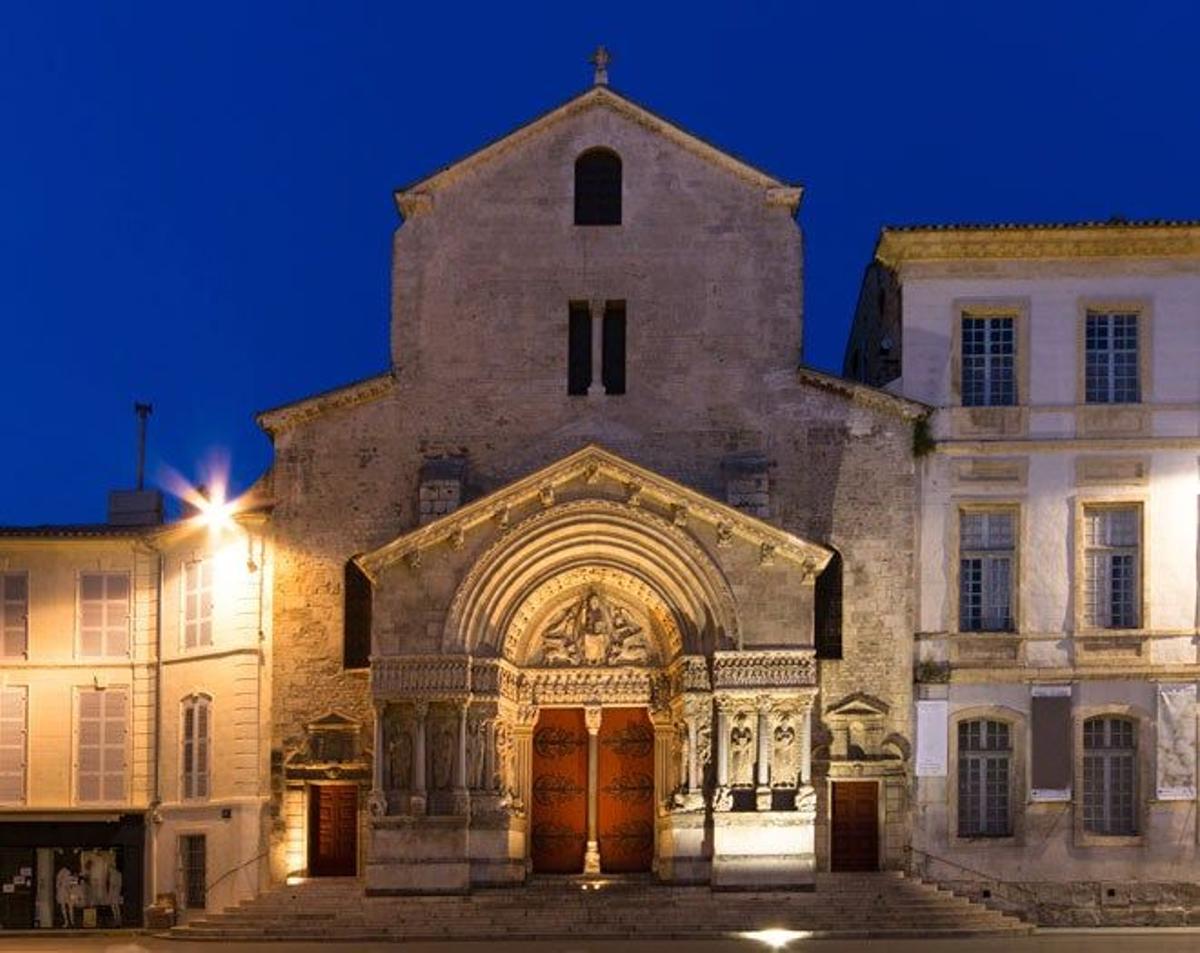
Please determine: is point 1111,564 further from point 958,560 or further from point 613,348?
point 613,348

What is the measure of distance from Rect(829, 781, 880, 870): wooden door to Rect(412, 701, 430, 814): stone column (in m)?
6.45

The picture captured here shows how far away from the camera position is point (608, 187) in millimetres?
34781

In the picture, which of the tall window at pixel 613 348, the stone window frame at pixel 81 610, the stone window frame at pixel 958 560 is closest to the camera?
the stone window frame at pixel 958 560

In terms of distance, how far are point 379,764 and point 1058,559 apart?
36.2ft

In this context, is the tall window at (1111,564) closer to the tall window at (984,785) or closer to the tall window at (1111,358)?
the tall window at (1111,358)

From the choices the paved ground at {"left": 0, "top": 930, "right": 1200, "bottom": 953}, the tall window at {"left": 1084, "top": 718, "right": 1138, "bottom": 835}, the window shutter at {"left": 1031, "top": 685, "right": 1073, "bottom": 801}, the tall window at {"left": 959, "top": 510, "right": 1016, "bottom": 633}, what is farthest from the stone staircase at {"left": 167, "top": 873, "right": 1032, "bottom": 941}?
the tall window at {"left": 959, "top": 510, "right": 1016, "bottom": 633}

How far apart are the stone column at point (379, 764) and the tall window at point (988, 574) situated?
9195mm

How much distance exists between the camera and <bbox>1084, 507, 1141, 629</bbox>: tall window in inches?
1310

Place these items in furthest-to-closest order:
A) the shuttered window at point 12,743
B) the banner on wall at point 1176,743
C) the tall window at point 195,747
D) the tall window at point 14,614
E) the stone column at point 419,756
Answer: the tall window at point 14,614, the shuttered window at point 12,743, the tall window at point 195,747, the banner on wall at point 1176,743, the stone column at point 419,756

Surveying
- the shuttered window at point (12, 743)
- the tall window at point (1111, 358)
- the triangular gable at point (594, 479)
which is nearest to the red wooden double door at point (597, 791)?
the triangular gable at point (594, 479)

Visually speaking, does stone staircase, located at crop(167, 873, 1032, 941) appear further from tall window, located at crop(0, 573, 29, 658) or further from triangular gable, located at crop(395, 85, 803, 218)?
triangular gable, located at crop(395, 85, 803, 218)

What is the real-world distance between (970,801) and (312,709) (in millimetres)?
10521

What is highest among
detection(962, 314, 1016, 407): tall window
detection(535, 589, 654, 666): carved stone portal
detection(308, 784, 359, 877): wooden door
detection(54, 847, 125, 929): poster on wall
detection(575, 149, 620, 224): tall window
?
detection(575, 149, 620, 224): tall window

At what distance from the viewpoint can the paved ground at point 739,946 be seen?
2859 centimetres
